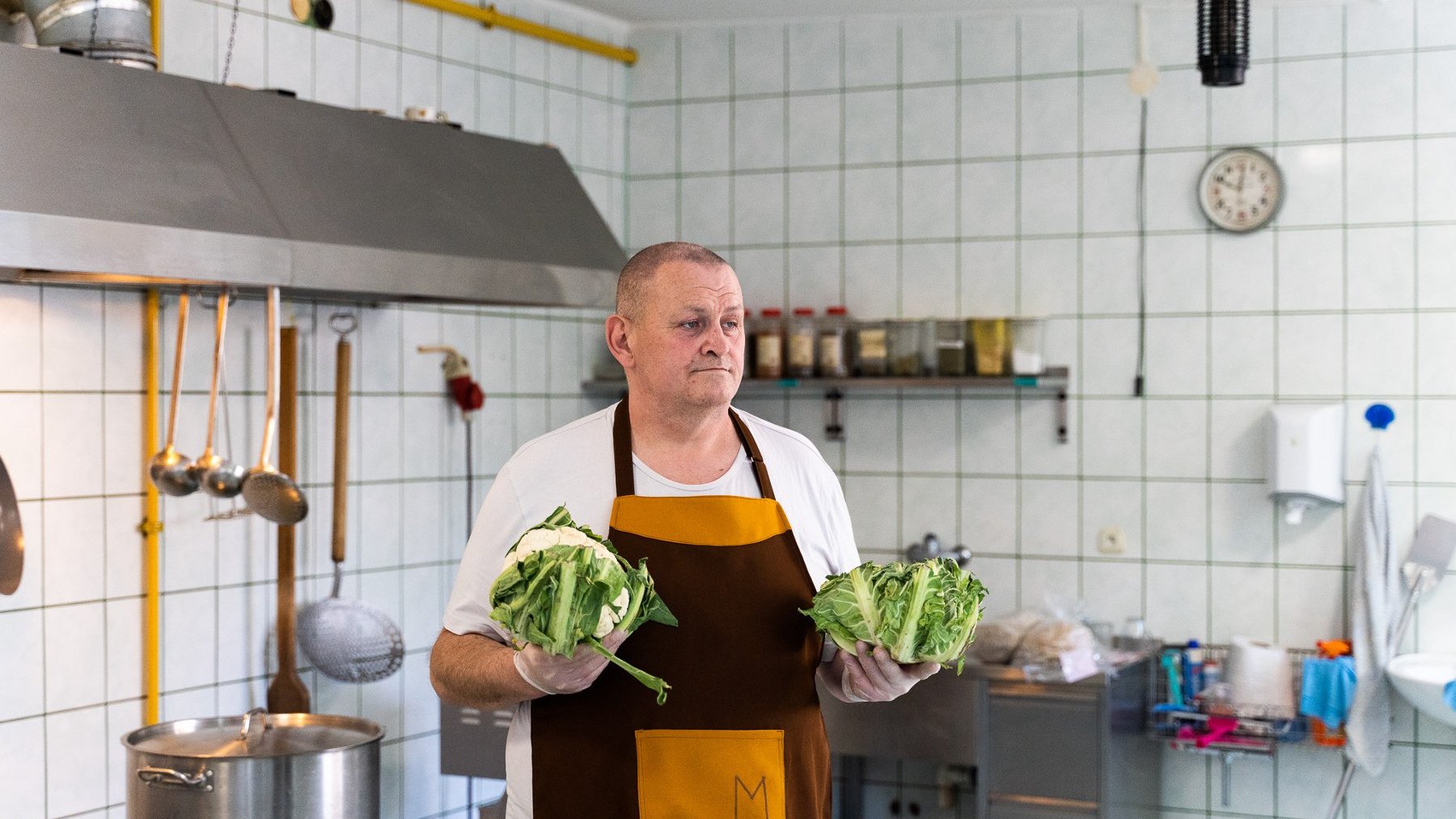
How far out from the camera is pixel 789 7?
4273 mm

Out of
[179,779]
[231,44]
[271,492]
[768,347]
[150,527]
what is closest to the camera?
[179,779]

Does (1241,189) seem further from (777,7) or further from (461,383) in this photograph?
(461,383)

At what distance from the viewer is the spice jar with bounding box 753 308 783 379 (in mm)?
4270

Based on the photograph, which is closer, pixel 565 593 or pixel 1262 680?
pixel 565 593

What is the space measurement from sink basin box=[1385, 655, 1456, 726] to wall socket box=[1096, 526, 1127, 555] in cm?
76

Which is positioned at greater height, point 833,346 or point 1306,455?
point 833,346

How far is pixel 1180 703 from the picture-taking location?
382 cm

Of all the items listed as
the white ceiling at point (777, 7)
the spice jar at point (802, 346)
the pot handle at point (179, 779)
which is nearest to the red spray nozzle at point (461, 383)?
the spice jar at point (802, 346)

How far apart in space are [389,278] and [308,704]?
1.24 metres

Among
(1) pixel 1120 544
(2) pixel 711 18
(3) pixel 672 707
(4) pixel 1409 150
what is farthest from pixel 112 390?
(4) pixel 1409 150

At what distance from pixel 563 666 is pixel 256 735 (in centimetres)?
148

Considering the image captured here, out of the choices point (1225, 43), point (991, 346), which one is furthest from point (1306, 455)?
point (1225, 43)

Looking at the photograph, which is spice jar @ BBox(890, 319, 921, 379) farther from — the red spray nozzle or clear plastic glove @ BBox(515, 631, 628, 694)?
clear plastic glove @ BBox(515, 631, 628, 694)

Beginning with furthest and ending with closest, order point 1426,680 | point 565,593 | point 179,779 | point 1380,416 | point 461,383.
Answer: point 461,383 < point 1380,416 < point 1426,680 < point 179,779 < point 565,593
